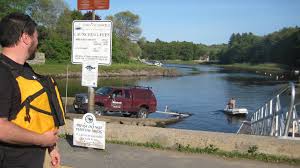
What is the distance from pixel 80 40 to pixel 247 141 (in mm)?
3842

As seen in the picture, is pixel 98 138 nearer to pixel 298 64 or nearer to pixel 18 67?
pixel 18 67

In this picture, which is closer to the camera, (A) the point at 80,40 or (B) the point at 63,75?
(A) the point at 80,40

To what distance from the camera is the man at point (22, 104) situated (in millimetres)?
3029

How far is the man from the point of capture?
3.03 meters

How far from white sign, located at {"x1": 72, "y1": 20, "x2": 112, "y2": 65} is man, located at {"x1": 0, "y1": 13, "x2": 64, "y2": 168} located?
6.04 m

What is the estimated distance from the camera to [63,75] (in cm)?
9850

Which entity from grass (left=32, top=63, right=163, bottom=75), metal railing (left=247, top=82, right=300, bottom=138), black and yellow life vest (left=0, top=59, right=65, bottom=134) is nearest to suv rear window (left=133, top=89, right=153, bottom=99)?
metal railing (left=247, top=82, right=300, bottom=138)

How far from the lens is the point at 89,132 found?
941cm

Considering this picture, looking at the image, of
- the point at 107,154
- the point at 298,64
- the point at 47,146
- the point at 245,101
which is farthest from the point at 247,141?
the point at 298,64

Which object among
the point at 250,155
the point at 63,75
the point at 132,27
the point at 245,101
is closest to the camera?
the point at 250,155

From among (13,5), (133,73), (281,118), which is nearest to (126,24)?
(133,73)

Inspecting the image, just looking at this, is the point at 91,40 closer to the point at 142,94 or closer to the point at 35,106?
the point at 35,106

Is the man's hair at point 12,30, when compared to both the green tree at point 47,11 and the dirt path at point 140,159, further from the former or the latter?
the green tree at point 47,11

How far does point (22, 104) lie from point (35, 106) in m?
0.09
